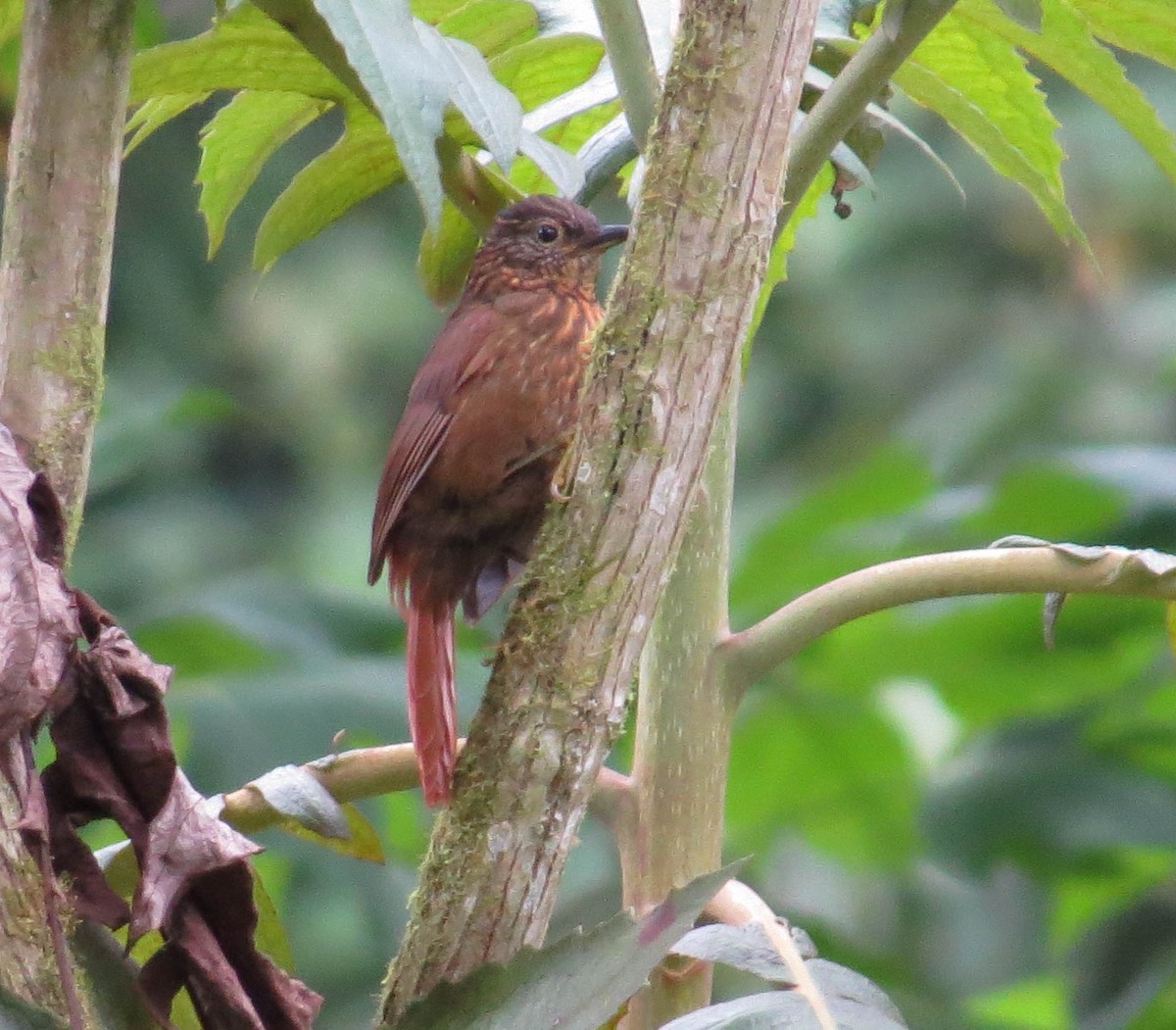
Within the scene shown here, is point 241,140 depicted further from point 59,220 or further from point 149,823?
point 149,823

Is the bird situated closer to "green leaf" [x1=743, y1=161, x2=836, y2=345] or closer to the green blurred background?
the green blurred background

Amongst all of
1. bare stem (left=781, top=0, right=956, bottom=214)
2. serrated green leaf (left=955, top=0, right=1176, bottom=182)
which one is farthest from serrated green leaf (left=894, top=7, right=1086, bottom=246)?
bare stem (left=781, top=0, right=956, bottom=214)

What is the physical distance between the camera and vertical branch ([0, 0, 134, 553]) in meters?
1.16

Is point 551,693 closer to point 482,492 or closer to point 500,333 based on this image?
point 482,492

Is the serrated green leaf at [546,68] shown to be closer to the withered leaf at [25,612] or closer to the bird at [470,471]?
the bird at [470,471]

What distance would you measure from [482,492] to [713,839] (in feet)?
2.56

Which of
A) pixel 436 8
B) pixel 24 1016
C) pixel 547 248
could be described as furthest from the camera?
pixel 547 248

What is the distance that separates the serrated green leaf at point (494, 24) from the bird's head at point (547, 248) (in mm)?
708

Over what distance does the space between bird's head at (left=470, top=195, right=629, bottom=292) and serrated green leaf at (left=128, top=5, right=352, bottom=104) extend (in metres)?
0.94

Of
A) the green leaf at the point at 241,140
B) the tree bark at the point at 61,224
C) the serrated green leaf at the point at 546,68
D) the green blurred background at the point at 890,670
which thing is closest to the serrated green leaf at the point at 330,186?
the green leaf at the point at 241,140

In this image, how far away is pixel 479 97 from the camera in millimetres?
1097

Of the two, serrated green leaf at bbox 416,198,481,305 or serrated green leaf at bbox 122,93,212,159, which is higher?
serrated green leaf at bbox 122,93,212,159

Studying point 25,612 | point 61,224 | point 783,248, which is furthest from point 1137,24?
point 25,612

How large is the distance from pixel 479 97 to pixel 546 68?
0.56 m
